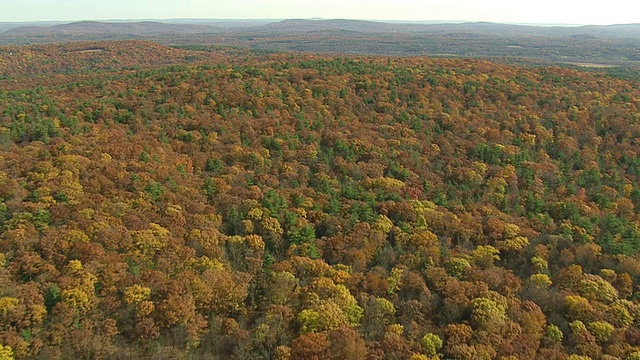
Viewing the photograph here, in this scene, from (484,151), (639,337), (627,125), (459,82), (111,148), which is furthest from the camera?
(459,82)

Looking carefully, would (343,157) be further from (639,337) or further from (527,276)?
A: (639,337)

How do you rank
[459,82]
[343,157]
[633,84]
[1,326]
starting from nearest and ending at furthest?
1. [1,326]
2. [343,157]
3. [459,82]
4. [633,84]

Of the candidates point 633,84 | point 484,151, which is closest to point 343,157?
point 484,151

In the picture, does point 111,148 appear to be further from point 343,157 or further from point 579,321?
point 579,321

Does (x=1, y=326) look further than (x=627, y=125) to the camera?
No

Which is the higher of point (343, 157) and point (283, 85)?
point (283, 85)

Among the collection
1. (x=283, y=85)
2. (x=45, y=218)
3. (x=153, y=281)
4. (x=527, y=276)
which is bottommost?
(x=527, y=276)
